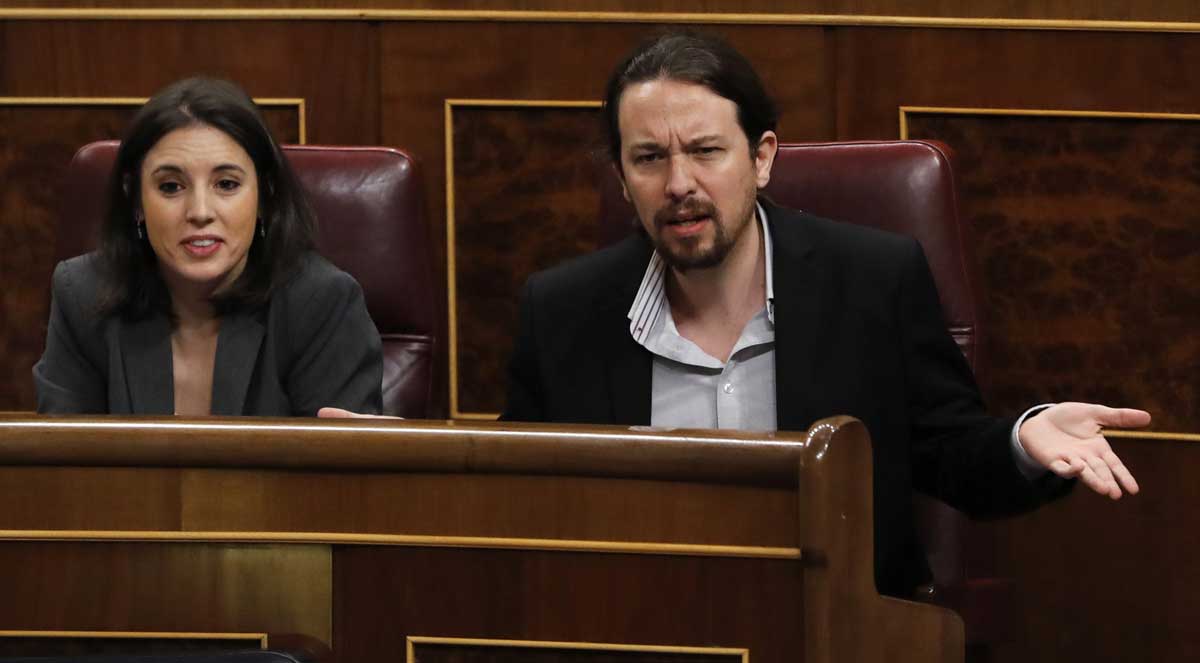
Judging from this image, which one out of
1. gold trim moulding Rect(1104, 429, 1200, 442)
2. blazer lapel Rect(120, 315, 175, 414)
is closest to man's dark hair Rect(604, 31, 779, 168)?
blazer lapel Rect(120, 315, 175, 414)

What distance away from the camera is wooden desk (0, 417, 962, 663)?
65 centimetres

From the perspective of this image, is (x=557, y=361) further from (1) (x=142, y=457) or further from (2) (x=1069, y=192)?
(2) (x=1069, y=192)

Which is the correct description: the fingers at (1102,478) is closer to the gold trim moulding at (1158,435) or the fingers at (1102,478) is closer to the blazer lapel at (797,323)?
the blazer lapel at (797,323)

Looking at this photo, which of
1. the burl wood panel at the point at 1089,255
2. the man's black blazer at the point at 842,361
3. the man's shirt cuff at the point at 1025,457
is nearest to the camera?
the man's shirt cuff at the point at 1025,457

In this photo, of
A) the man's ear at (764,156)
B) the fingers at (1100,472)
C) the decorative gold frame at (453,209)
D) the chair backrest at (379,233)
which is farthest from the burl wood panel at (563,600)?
the decorative gold frame at (453,209)

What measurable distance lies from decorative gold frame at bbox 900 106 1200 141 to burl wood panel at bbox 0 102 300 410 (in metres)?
0.59

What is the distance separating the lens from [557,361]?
1.05 metres

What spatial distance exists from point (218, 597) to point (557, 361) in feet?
1.29

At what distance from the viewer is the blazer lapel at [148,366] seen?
1149 mm

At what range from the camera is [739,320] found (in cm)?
106

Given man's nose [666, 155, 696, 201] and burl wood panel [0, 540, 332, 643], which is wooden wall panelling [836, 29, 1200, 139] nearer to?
man's nose [666, 155, 696, 201]

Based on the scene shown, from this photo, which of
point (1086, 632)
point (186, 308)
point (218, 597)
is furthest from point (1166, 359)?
point (218, 597)

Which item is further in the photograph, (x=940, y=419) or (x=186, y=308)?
(x=186, y=308)

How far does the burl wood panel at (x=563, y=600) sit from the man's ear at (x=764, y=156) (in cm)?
45
